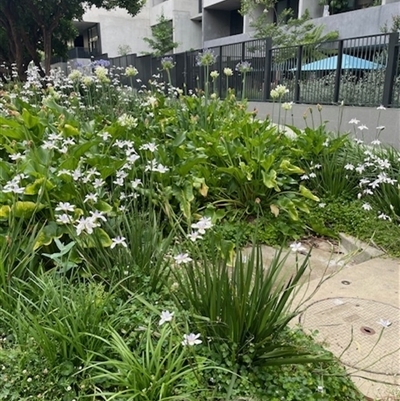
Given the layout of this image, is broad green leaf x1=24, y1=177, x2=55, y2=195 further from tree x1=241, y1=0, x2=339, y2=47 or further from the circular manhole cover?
tree x1=241, y1=0, x2=339, y2=47

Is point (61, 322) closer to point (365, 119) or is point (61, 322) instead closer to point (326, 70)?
point (365, 119)

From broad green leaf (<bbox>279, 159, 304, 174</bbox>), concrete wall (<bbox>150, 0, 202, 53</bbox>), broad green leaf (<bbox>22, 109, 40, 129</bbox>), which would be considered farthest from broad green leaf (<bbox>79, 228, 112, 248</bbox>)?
concrete wall (<bbox>150, 0, 202, 53</bbox>)

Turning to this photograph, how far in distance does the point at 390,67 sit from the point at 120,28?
24.2 m

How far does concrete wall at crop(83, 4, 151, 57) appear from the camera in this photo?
26.1 m

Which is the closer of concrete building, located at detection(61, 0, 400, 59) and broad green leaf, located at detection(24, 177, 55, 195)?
broad green leaf, located at detection(24, 177, 55, 195)

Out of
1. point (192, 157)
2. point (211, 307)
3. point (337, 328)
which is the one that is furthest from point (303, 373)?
point (192, 157)

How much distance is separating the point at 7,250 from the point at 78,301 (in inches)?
22.1

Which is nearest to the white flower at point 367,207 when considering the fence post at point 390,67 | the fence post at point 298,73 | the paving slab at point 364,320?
the paving slab at point 364,320

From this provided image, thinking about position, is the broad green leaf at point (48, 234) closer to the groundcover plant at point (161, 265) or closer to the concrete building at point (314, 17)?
the groundcover plant at point (161, 265)

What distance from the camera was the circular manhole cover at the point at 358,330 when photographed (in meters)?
1.73

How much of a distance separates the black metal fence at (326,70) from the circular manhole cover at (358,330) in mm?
3452

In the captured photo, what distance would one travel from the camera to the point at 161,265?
6.38 ft

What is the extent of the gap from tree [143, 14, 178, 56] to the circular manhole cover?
23679mm

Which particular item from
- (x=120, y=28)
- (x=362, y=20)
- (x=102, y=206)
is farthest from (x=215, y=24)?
(x=102, y=206)
